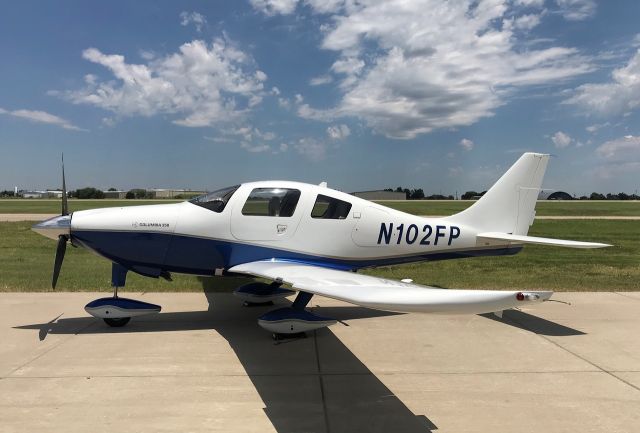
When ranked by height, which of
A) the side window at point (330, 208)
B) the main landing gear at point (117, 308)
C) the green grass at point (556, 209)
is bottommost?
the main landing gear at point (117, 308)

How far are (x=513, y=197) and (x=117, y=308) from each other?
269 inches

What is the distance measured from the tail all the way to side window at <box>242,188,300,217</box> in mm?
3055

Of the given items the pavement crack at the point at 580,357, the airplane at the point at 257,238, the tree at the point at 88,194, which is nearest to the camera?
the pavement crack at the point at 580,357

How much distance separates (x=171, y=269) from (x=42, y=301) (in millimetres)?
3086

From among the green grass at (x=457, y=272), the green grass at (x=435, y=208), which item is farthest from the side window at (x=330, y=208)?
the green grass at (x=435, y=208)

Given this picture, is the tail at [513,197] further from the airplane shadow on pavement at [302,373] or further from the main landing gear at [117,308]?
the main landing gear at [117,308]

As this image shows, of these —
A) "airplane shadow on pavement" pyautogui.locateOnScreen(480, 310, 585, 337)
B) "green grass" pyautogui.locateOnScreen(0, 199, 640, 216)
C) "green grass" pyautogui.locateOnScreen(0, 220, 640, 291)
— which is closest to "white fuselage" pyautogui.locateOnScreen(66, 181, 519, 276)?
"airplane shadow on pavement" pyautogui.locateOnScreen(480, 310, 585, 337)

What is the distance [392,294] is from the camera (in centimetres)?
398

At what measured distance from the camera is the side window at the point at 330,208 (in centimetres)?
706

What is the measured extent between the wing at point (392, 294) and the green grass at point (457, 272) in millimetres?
4344

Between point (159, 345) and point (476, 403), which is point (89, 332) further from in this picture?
point (476, 403)

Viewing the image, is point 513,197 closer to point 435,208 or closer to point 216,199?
point 216,199

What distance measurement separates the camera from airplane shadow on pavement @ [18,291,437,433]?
4062 mm

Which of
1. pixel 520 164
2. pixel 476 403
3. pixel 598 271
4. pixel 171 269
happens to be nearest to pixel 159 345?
pixel 171 269
